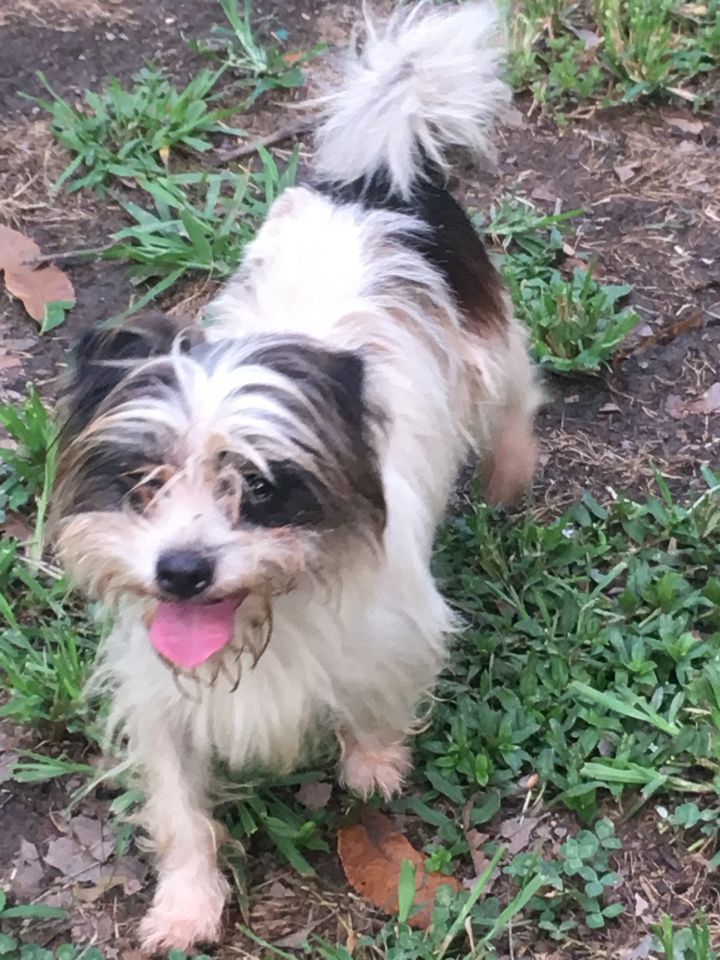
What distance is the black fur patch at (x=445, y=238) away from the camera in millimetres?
2520

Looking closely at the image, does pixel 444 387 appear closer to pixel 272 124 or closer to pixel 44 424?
pixel 44 424

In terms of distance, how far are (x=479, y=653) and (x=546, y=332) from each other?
98 centimetres

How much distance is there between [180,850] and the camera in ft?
7.46

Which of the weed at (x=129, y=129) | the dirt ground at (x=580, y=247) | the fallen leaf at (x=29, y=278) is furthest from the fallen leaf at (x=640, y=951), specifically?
the weed at (x=129, y=129)

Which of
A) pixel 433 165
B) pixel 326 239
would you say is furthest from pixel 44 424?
pixel 433 165

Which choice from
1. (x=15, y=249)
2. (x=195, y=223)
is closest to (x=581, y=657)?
(x=195, y=223)

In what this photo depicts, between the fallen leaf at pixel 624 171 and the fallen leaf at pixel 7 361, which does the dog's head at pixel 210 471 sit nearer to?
the fallen leaf at pixel 7 361

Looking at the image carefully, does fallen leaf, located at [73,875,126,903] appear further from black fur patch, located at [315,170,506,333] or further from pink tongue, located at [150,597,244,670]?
black fur patch, located at [315,170,506,333]

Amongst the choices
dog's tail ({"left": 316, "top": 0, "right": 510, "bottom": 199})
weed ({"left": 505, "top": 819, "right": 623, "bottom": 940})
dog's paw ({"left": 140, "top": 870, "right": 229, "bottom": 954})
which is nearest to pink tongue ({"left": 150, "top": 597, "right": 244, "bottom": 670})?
dog's paw ({"left": 140, "top": 870, "right": 229, "bottom": 954})

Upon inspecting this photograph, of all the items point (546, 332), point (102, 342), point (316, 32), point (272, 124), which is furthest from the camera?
point (316, 32)

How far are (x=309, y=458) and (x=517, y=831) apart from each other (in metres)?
1.07

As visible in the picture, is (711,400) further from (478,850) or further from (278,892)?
(278,892)

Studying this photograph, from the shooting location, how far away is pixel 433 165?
8.59ft

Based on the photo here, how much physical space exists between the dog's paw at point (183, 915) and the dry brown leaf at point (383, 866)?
0.27 metres
